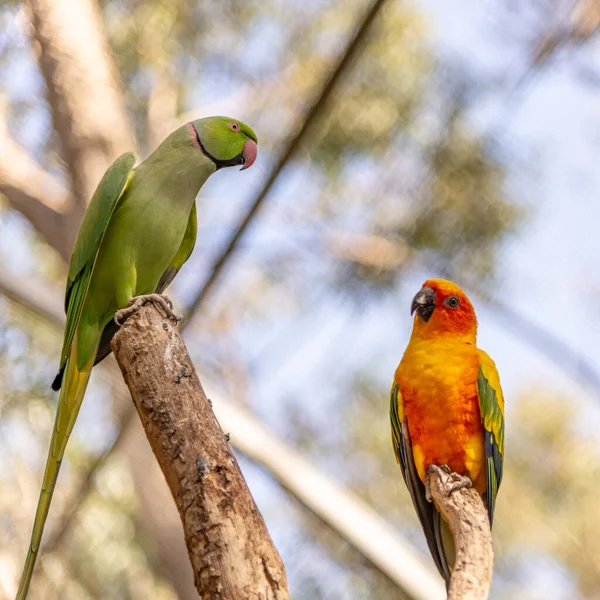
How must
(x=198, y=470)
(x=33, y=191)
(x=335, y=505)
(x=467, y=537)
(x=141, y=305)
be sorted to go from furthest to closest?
1. (x=33, y=191)
2. (x=335, y=505)
3. (x=141, y=305)
4. (x=467, y=537)
5. (x=198, y=470)

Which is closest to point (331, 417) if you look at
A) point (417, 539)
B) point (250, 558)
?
point (417, 539)

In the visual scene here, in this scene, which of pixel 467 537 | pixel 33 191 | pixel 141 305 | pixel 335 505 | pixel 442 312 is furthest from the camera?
pixel 33 191

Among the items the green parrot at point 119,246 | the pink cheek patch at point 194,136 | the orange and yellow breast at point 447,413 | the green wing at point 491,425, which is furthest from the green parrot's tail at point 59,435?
the green wing at point 491,425

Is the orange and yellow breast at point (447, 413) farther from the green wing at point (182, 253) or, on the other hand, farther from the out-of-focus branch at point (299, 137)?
the out-of-focus branch at point (299, 137)

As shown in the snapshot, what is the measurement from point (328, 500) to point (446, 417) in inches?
55.5

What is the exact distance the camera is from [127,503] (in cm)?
380

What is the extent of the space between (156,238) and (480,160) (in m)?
2.08

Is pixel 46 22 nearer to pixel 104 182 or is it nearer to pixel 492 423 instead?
pixel 104 182

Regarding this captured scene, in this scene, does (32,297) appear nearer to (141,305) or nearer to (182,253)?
(182,253)

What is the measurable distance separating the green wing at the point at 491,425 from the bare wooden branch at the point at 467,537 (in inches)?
4.1

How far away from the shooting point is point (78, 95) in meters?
3.71

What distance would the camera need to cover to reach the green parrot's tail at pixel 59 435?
1.96 m

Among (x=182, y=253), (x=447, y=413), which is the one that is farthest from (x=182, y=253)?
(x=447, y=413)

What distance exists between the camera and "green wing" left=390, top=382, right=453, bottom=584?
2.24 meters
